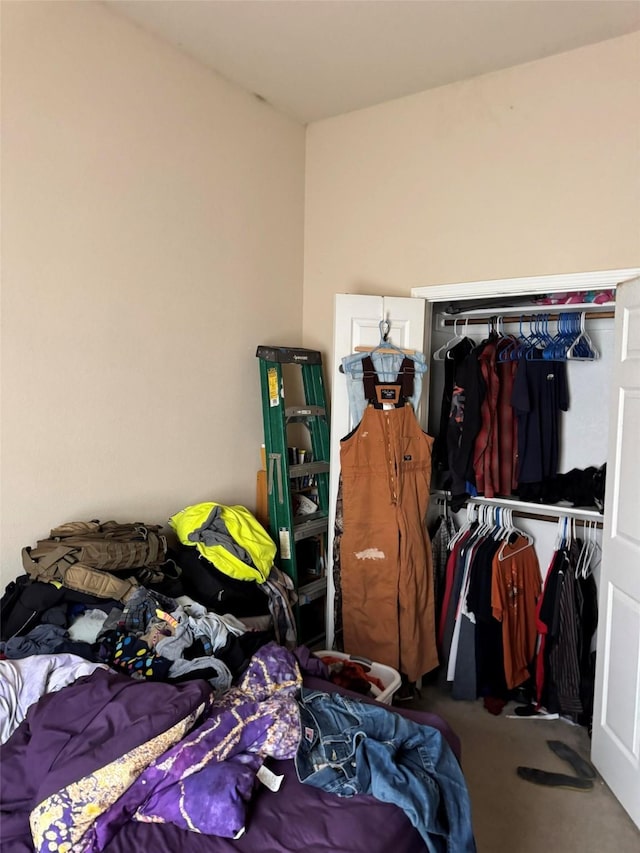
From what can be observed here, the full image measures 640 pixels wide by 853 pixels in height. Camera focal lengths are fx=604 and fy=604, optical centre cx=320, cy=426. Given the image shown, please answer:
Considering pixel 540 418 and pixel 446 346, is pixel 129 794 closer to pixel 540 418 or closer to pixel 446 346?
pixel 540 418

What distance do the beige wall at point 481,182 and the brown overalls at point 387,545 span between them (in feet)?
2.65

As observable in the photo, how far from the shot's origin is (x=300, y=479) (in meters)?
3.35

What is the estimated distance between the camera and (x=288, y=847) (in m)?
1.38

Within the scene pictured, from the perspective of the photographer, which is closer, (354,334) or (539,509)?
(354,334)

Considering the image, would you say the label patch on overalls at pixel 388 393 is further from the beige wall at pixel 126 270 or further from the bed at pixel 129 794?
the bed at pixel 129 794

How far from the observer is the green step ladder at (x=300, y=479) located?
10.2 feet

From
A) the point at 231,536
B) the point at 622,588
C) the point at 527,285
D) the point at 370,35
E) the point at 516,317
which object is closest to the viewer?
the point at 622,588

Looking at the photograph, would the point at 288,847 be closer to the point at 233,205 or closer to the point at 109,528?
the point at 109,528

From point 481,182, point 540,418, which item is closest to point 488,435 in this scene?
point 540,418

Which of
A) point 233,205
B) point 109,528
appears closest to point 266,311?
point 233,205

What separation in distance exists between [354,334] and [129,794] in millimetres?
2226

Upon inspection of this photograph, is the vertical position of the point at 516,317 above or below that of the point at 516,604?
above

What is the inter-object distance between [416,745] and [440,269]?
222 centimetres

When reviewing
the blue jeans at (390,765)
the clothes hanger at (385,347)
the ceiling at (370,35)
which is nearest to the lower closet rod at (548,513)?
the clothes hanger at (385,347)
